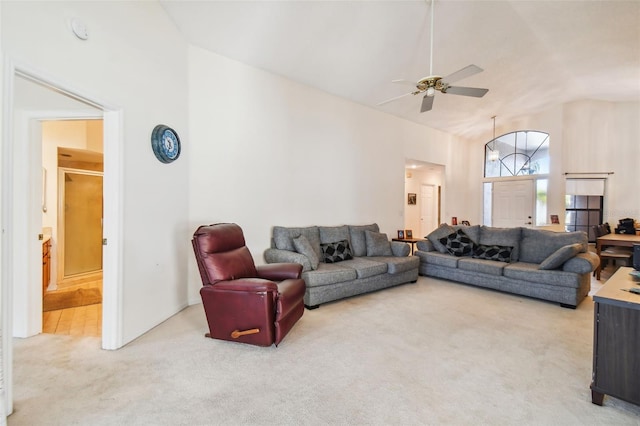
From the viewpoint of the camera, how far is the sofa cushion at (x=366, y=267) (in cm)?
383

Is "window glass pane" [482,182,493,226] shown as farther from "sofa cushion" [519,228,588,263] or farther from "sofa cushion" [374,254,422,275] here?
"sofa cushion" [374,254,422,275]

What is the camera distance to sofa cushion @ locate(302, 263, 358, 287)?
134 inches

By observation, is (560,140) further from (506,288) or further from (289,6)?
(289,6)

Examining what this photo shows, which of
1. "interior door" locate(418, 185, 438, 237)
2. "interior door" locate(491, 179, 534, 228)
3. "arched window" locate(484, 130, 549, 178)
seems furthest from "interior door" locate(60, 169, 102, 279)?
"interior door" locate(491, 179, 534, 228)

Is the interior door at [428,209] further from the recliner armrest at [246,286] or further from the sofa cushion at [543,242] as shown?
the recliner armrest at [246,286]

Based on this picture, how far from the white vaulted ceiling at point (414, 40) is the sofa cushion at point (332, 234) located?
2237mm

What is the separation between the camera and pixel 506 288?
3994 mm

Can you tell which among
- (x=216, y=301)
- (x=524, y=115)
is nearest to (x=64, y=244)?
(x=216, y=301)

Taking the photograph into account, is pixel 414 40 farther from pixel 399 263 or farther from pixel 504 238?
pixel 504 238

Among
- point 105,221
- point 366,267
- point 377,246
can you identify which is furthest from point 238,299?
point 377,246

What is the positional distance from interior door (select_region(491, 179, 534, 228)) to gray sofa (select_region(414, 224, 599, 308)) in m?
3.14

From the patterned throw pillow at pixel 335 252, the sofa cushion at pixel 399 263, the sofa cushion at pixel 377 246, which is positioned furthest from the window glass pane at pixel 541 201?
the patterned throw pillow at pixel 335 252

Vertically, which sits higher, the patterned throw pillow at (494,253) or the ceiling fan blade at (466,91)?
the ceiling fan blade at (466,91)

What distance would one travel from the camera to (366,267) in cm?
388
